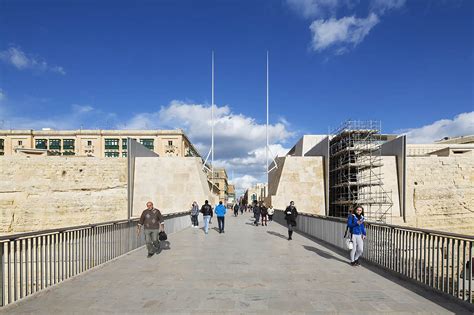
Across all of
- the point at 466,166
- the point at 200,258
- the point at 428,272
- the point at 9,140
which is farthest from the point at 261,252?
the point at 9,140

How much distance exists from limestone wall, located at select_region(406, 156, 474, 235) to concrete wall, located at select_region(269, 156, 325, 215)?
8.44 m

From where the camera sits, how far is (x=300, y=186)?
30953mm

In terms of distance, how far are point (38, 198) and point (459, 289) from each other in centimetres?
3689

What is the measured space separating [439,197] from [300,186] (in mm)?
13456

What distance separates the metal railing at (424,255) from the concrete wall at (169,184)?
21.9 meters

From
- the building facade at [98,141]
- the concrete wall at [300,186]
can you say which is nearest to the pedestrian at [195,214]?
the concrete wall at [300,186]

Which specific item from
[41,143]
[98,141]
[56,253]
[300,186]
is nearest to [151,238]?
[56,253]

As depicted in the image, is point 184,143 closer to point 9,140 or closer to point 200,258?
point 9,140

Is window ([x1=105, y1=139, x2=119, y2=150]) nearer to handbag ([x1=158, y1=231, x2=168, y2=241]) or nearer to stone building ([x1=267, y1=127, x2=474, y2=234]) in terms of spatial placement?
stone building ([x1=267, y1=127, x2=474, y2=234])

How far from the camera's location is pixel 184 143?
79.1m

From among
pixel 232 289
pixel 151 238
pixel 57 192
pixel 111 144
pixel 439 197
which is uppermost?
pixel 111 144

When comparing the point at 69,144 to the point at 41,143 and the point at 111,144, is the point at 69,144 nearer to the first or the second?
the point at 41,143

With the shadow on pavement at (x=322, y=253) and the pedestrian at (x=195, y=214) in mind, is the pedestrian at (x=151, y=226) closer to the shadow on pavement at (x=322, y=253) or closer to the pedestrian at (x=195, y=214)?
the shadow on pavement at (x=322, y=253)

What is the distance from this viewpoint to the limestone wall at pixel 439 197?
3017cm
